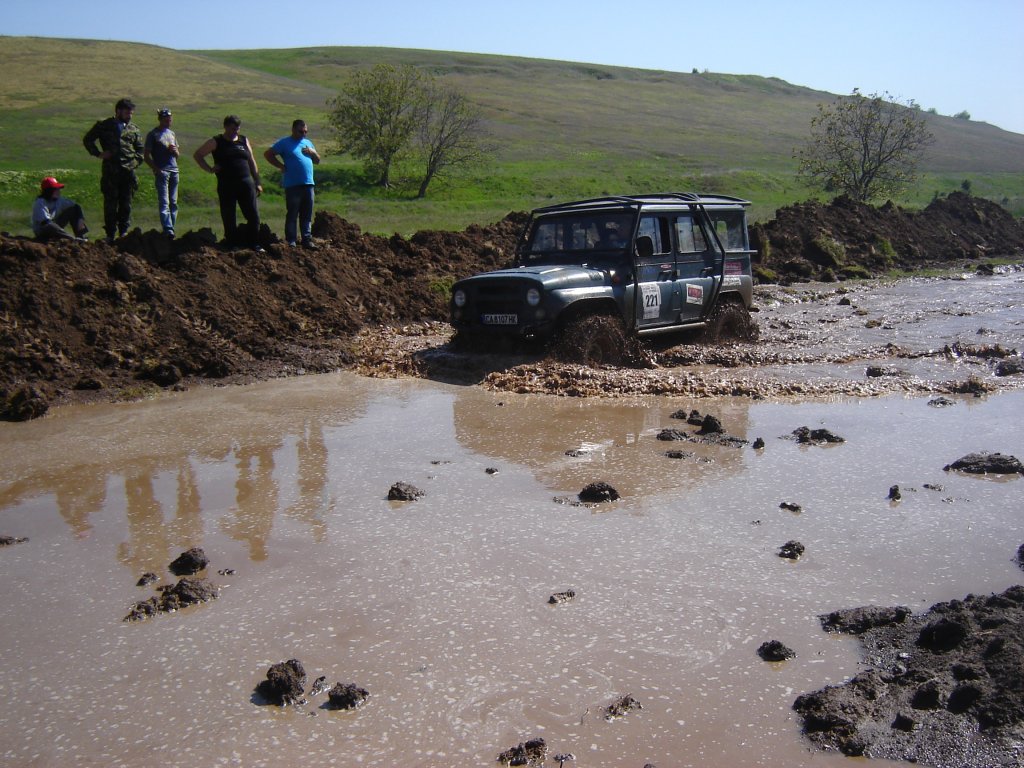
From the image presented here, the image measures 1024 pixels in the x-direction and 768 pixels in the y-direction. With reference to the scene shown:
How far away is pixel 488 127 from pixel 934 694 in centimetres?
6228

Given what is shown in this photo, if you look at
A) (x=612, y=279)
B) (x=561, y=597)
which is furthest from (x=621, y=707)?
(x=612, y=279)

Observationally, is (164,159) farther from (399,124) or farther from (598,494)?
(399,124)

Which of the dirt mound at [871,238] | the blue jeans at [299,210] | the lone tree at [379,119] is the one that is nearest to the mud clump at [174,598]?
the blue jeans at [299,210]

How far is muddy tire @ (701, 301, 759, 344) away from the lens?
482 inches

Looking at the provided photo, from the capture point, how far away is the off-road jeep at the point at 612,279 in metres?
10.3

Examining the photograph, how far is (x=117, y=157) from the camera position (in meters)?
12.3

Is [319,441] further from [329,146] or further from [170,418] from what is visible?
[329,146]

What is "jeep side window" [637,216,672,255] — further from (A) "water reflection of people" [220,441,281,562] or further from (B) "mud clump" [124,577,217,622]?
(B) "mud clump" [124,577,217,622]

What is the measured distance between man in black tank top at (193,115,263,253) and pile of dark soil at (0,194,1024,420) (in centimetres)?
33

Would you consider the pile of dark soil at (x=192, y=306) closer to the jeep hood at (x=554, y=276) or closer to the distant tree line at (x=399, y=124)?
the jeep hood at (x=554, y=276)

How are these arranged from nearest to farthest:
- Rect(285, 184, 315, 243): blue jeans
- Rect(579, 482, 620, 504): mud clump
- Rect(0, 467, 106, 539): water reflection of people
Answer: Rect(0, 467, 106, 539): water reflection of people
Rect(579, 482, 620, 504): mud clump
Rect(285, 184, 315, 243): blue jeans

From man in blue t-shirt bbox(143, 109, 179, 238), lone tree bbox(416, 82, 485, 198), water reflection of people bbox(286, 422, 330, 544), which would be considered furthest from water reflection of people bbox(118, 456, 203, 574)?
lone tree bbox(416, 82, 485, 198)

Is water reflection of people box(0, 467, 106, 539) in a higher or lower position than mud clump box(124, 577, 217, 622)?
lower

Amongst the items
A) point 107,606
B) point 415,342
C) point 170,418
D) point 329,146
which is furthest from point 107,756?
point 329,146
